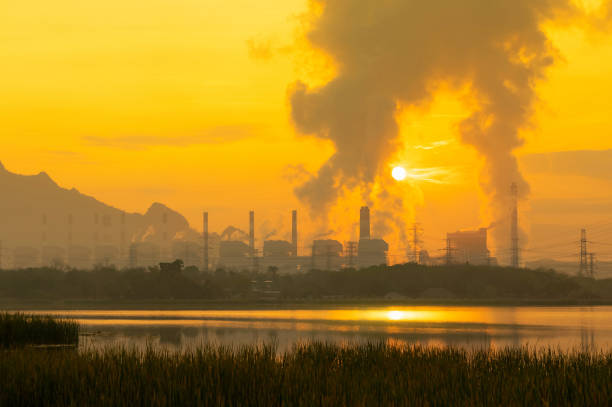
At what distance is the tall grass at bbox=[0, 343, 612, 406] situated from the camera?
3034 centimetres

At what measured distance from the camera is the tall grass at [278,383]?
30.3 metres

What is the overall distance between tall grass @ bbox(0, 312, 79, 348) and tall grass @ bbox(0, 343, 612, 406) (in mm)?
18125

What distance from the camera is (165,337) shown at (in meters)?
86.6

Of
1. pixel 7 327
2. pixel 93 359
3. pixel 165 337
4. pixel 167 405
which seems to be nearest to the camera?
pixel 167 405

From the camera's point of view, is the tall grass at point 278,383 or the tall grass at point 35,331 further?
the tall grass at point 35,331

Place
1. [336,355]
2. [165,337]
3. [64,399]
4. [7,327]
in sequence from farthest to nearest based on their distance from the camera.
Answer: [165,337] < [7,327] < [336,355] < [64,399]

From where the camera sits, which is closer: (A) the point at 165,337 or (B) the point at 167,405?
(B) the point at 167,405

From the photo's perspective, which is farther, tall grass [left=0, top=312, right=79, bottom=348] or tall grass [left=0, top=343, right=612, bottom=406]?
tall grass [left=0, top=312, right=79, bottom=348]

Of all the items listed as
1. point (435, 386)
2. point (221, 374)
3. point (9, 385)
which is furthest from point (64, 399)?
point (435, 386)

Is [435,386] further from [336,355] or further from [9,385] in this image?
[9,385]

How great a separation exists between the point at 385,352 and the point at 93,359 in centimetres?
1519

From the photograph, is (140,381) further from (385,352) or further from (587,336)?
(587,336)

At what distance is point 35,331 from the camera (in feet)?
192

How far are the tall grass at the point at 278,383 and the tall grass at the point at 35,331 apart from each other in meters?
18.1
